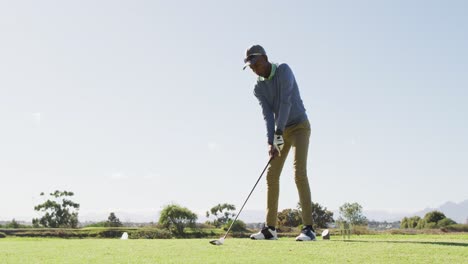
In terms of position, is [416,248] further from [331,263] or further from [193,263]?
[193,263]

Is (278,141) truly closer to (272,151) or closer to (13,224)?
(272,151)

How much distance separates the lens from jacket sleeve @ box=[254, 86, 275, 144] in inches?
344

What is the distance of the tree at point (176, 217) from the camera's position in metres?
54.7

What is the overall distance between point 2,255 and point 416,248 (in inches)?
191

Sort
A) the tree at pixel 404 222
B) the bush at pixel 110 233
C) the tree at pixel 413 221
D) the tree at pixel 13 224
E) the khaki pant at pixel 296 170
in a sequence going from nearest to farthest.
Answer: the khaki pant at pixel 296 170
the bush at pixel 110 233
the tree at pixel 413 221
the tree at pixel 404 222
the tree at pixel 13 224

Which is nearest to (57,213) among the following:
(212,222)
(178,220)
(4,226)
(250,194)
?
(4,226)

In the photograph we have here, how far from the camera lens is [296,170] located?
848 cm

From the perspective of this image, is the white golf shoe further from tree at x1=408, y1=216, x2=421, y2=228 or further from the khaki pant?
tree at x1=408, y1=216, x2=421, y2=228

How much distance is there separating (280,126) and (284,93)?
518mm

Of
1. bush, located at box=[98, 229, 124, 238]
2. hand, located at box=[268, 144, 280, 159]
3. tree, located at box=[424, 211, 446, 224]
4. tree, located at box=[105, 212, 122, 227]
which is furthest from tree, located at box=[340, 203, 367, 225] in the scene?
tree, located at box=[105, 212, 122, 227]

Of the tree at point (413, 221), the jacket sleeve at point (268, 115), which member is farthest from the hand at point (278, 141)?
the tree at point (413, 221)

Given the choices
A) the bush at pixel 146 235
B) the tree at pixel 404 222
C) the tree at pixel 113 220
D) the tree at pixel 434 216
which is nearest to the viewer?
the bush at pixel 146 235

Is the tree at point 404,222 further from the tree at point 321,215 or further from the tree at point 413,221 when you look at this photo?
the tree at point 321,215

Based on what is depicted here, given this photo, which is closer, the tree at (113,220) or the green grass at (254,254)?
the green grass at (254,254)
